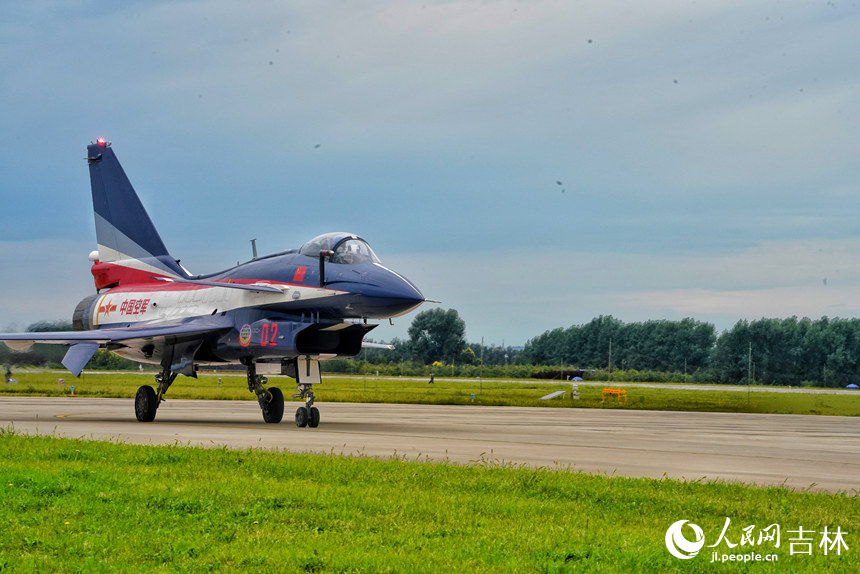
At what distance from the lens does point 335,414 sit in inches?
1086

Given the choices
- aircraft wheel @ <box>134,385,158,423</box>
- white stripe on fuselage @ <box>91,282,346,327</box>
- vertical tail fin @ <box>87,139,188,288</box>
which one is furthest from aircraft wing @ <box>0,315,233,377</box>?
vertical tail fin @ <box>87,139,188,288</box>

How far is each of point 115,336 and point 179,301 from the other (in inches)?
85.0

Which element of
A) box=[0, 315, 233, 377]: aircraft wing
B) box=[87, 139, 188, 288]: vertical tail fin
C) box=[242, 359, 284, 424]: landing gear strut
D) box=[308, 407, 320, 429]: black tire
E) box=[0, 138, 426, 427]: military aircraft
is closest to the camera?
box=[0, 138, 426, 427]: military aircraft

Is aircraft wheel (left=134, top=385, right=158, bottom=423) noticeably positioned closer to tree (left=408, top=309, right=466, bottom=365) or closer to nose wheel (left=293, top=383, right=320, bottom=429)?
nose wheel (left=293, top=383, right=320, bottom=429)

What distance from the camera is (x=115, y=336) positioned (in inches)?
918

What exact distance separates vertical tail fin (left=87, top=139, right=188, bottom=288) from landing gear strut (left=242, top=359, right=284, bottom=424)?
6.30 metres

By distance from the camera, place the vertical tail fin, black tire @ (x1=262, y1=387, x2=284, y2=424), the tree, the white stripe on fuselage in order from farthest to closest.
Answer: the tree
the vertical tail fin
black tire @ (x1=262, y1=387, x2=284, y2=424)
the white stripe on fuselage

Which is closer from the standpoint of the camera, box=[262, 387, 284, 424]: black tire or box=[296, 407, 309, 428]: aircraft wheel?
box=[296, 407, 309, 428]: aircraft wheel

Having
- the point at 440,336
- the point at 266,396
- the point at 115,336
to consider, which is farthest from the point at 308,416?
the point at 440,336

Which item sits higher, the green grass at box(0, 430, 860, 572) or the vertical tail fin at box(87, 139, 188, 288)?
the vertical tail fin at box(87, 139, 188, 288)

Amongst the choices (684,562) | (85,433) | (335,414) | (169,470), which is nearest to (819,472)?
(684,562)

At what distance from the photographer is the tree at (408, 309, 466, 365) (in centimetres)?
13388

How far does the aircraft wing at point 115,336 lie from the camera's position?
74.1ft

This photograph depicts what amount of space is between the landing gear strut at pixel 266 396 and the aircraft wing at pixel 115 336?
54.8 inches
